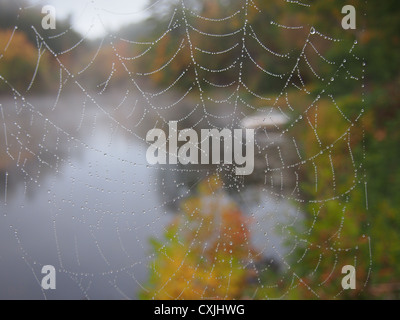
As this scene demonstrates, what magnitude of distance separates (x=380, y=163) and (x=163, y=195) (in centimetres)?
173

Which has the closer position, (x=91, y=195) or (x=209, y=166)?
(x=209, y=166)

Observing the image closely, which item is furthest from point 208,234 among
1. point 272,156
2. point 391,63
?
point 391,63

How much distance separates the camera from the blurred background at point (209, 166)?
3078 millimetres

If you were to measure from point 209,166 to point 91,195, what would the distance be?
3.29 feet

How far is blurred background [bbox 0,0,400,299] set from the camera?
308cm

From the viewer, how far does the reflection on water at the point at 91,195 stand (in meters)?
2.97

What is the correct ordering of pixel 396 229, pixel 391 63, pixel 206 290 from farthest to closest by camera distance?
pixel 391 63 < pixel 396 229 < pixel 206 290

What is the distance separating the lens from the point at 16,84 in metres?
3.45

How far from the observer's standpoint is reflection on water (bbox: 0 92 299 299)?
297 cm

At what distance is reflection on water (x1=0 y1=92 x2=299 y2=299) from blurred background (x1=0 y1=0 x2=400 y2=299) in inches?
0.8

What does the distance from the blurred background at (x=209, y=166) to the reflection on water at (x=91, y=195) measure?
0.07 ft

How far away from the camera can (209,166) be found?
2766mm

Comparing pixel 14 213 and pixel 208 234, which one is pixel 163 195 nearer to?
pixel 208 234

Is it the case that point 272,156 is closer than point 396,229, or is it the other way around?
point 396,229
